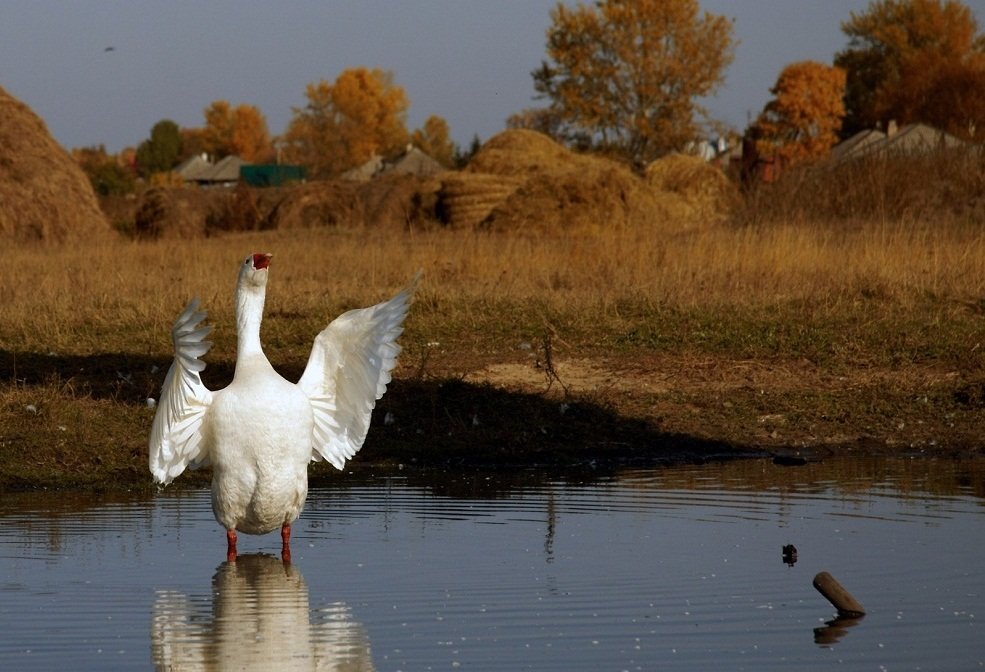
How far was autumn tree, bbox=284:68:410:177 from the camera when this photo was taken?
105125 millimetres

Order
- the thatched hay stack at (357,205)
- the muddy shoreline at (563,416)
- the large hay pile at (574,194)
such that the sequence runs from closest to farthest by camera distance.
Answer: the muddy shoreline at (563,416), the large hay pile at (574,194), the thatched hay stack at (357,205)

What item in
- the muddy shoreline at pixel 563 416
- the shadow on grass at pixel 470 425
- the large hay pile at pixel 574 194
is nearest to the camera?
the muddy shoreline at pixel 563 416

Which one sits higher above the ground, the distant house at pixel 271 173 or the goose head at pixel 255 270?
the distant house at pixel 271 173

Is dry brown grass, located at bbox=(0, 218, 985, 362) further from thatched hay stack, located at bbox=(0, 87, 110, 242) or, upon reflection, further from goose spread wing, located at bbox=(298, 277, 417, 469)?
goose spread wing, located at bbox=(298, 277, 417, 469)

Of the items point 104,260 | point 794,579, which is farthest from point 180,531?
point 104,260

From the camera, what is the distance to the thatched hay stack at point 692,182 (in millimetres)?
32094

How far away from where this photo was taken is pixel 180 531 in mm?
9016

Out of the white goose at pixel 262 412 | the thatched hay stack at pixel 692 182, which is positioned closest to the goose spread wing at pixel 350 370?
the white goose at pixel 262 412

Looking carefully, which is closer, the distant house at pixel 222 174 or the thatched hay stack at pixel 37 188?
the thatched hay stack at pixel 37 188

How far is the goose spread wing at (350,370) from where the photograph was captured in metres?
8.41

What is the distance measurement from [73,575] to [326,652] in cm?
195

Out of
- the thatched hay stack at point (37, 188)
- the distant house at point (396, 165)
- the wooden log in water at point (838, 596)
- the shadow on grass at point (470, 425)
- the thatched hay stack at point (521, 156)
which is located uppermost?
the distant house at point (396, 165)

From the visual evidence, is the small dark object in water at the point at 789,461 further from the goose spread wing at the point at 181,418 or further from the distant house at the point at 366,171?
the distant house at the point at 366,171

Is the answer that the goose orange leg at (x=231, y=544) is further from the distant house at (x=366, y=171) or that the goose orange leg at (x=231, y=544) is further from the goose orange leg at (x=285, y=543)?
the distant house at (x=366, y=171)
